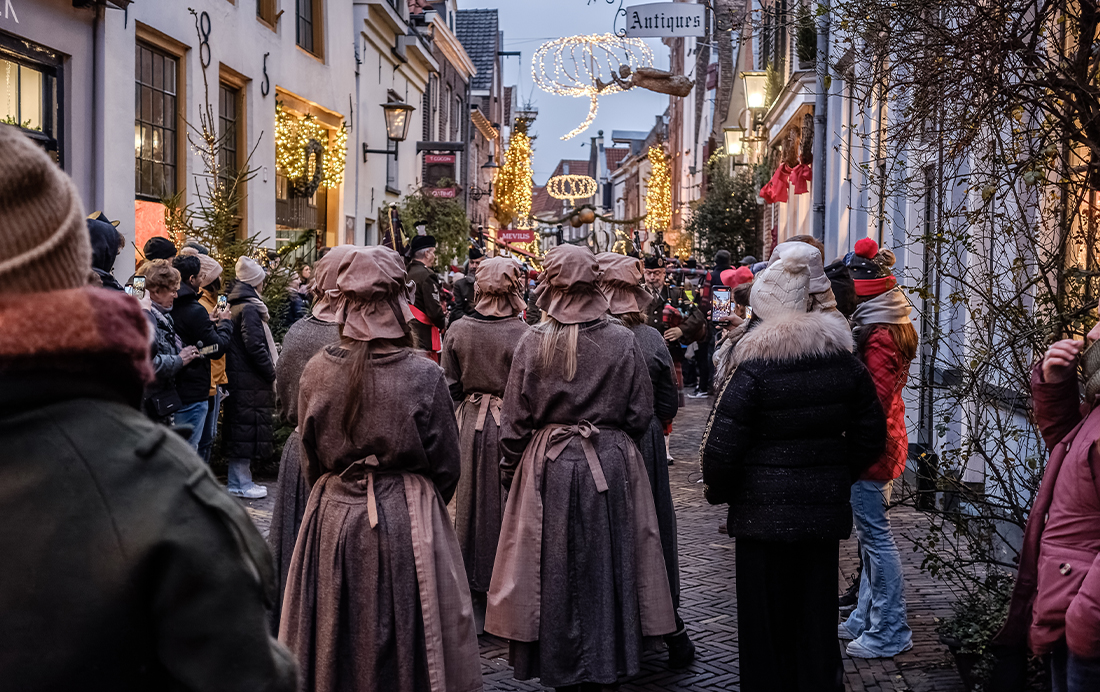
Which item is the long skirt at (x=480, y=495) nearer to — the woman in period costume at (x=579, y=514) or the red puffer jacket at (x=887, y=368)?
the woman in period costume at (x=579, y=514)

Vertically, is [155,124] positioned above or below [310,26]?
below

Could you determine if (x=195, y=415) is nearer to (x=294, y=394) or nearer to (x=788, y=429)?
(x=294, y=394)

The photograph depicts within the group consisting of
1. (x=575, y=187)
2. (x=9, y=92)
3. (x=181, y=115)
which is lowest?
(x=9, y=92)

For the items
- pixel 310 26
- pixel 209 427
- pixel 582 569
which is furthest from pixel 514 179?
pixel 582 569

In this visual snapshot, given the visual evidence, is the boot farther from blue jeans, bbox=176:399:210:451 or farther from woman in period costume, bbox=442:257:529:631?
blue jeans, bbox=176:399:210:451

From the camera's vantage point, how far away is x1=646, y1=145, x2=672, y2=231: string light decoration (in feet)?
146

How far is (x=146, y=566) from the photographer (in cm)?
145

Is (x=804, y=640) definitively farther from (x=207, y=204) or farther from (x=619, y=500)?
(x=207, y=204)

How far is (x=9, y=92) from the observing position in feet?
30.5

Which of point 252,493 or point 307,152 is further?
point 307,152

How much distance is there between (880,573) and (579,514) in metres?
1.63

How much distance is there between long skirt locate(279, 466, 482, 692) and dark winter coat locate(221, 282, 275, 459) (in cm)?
490

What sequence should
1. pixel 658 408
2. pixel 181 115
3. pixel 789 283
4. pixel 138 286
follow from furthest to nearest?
pixel 181 115 → pixel 138 286 → pixel 658 408 → pixel 789 283

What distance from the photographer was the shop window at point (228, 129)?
14.2 m
